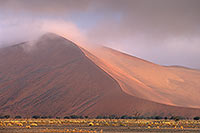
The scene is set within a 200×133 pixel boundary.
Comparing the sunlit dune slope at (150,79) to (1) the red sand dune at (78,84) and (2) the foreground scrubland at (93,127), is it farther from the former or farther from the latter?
(2) the foreground scrubland at (93,127)

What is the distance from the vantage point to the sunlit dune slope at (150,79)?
86938 mm

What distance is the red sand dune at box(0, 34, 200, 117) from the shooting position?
7569 centimetres

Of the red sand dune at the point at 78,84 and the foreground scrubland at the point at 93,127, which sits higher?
the foreground scrubland at the point at 93,127

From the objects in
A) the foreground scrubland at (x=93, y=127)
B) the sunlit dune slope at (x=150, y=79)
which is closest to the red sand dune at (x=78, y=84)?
the sunlit dune slope at (x=150, y=79)

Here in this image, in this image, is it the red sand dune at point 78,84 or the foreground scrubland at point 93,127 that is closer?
the foreground scrubland at point 93,127

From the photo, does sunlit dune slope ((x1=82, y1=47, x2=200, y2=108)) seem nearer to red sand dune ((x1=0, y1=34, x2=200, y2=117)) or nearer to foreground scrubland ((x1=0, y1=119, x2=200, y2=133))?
red sand dune ((x1=0, y1=34, x2=200, y2=117))

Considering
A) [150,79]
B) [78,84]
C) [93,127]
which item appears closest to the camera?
[93,127]

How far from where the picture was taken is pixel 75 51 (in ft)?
352

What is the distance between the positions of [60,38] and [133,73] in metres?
28.1

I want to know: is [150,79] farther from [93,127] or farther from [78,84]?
[93,127]

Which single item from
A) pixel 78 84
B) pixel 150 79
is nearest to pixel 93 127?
pixel 78 84

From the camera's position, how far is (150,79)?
106438mm

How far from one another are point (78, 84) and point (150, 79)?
26667mm

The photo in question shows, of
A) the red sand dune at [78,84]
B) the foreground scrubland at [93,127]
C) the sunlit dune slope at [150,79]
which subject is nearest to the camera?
the foreground scrubland at [93,127]
